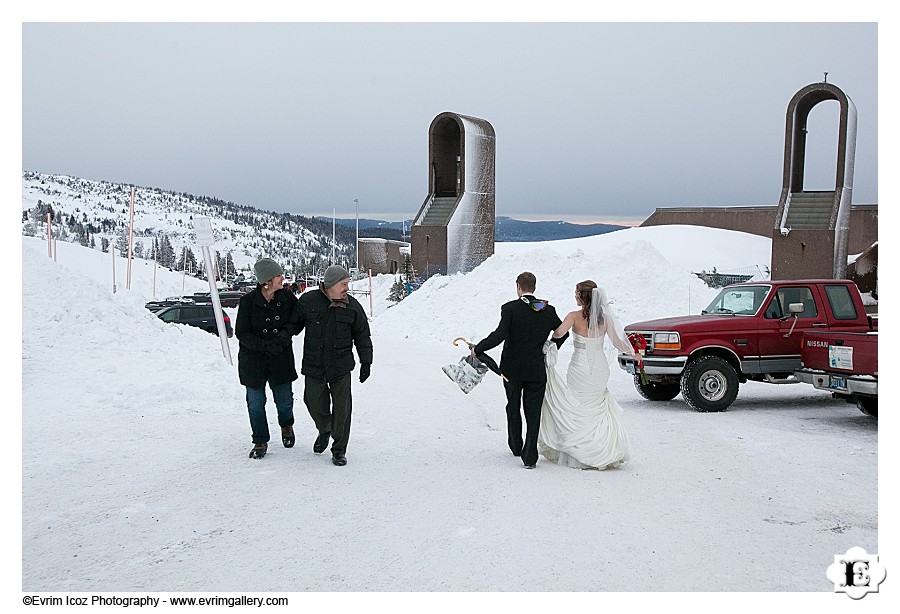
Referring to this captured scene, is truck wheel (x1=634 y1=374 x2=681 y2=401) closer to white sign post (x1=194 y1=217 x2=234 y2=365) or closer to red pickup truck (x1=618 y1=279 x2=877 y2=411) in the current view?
red pickup truck (x1=618 y1=279 x2=877 y2=411)

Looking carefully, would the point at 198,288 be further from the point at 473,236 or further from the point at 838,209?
the point at 838,209

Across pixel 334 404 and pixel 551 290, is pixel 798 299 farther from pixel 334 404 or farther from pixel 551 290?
pixel 551 290

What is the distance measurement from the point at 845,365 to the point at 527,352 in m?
4.80

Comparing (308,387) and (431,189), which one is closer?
(308,387)

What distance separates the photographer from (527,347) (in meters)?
7.70

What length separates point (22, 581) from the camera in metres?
5.01

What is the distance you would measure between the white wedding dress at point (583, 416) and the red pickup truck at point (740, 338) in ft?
11.9

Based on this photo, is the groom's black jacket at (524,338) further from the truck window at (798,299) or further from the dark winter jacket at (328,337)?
the truck window at (798,299)

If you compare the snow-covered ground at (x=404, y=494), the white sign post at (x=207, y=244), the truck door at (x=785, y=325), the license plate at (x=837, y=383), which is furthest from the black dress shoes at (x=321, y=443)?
the truck door at (x=785, y=325)

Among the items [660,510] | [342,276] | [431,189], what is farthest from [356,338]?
[431,189]

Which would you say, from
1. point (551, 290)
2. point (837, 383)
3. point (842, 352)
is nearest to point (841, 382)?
point (837, 383)

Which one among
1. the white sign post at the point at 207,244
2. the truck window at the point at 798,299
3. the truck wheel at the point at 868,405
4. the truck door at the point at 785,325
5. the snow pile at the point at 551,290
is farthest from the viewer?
the snow pile at the point at 551,290

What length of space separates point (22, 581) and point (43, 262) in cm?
1301

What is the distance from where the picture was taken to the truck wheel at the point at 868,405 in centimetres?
1033
